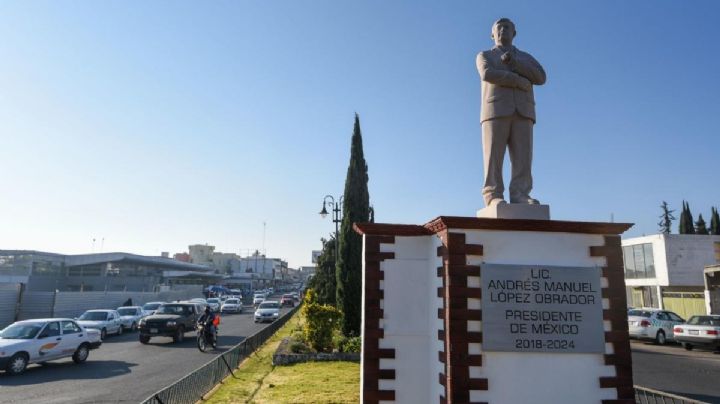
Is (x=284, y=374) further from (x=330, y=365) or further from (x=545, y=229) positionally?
(x=545, y=229)

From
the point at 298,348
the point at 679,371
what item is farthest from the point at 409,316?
the point at 679,371

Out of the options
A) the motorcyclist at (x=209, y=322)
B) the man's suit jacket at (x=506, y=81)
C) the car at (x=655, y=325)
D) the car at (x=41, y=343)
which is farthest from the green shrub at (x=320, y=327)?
the car at (x=655, y=325)

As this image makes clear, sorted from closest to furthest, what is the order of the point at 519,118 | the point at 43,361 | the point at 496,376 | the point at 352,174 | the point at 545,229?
the point at 496,376 < the point at 545,229 < the point at 519,118 < the point at 43,361 < the point at 352,174

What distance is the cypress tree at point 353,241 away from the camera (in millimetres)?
17891

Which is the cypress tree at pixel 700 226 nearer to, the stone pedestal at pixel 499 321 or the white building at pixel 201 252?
the stone pedestal at pixel 499 321

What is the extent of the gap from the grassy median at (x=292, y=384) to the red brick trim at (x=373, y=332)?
2843mm

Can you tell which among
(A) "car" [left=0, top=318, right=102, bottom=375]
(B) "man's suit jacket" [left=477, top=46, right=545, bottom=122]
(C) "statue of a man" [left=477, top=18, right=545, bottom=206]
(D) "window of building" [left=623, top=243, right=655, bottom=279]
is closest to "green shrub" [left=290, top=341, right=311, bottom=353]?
(A) "car" [left=0, top=318, right=102, bottom=375]

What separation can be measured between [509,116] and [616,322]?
319 cm

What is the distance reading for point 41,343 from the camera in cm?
1403

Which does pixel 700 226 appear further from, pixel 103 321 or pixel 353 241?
pixel 103 321

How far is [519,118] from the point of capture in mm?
7219

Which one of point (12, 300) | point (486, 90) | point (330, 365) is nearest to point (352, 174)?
point (330, 365)

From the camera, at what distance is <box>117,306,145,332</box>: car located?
990 inches

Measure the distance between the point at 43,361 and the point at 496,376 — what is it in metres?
14.2
